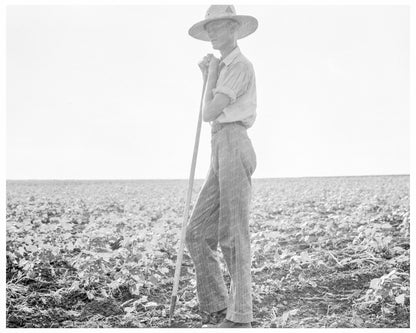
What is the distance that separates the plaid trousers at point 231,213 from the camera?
313cm

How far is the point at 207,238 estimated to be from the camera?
3.33 metres

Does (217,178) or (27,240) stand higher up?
(217,178)

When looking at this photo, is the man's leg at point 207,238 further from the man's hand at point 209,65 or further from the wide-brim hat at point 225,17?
the wide-brim hat at point 225,17

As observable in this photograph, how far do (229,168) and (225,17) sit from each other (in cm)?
101

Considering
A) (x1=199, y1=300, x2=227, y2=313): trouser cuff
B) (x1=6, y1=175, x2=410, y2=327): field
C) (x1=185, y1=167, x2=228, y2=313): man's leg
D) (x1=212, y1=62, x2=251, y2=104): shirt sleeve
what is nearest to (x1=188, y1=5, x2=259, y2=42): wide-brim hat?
(x1=212, y1=62, x2=251, y2=104): shirt sleeve

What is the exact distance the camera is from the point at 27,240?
213 inches

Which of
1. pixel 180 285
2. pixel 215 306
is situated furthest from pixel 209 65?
pixel 180 285

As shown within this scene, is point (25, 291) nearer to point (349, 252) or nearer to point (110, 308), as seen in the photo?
point (110, 308)

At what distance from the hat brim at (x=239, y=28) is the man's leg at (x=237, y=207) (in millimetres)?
745

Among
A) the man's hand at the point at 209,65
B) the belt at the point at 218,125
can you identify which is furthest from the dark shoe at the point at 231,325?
the man's hand at the point at 209,65

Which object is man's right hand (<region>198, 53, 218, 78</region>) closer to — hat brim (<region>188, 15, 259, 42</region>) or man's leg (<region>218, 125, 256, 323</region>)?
hat brim (<region>188, 15, 259, 42</region>)

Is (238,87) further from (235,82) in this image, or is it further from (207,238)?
(207,238)
